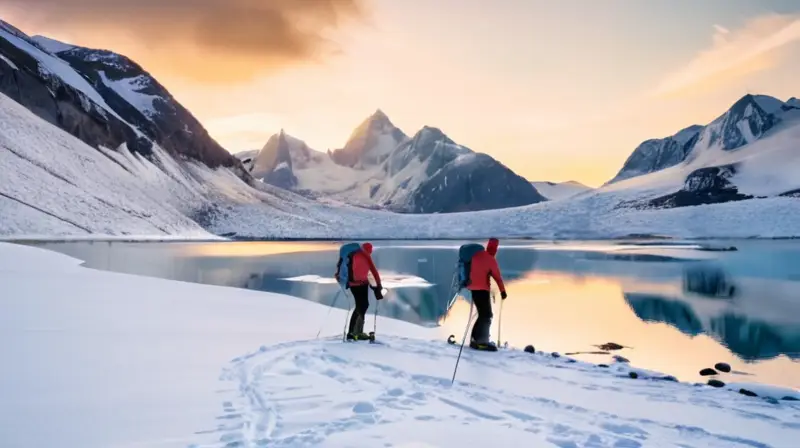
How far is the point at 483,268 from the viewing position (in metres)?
12.2

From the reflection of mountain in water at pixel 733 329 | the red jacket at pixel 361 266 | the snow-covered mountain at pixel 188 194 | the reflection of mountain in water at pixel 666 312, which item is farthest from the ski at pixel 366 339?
the snow-covered mountain at pixel 188 194

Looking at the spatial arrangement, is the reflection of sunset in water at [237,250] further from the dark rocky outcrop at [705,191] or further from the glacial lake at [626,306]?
the dark rocky outcrop at [705,191]

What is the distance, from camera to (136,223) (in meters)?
101

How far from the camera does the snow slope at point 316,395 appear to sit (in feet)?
20.4

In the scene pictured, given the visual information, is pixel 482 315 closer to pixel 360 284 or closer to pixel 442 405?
pixel 360 284

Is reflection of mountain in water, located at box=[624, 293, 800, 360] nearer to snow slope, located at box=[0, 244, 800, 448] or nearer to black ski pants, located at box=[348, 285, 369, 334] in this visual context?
snow slope, located at box=[0, 244, 800, 448]

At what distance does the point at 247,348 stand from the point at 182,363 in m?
1.79

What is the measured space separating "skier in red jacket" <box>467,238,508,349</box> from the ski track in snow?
1.22 meters

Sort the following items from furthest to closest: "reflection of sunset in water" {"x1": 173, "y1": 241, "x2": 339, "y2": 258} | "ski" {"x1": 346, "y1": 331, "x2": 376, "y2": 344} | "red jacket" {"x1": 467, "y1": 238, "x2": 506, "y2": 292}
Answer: "reflection of sunset in water" {"x1": 173, "y1": 241, "x2": 339, "y2": 258}
"ski" {"x1": 346, "y1": 331, "x2": 376, "y2": 344}
"red jacket" {"x1": 467, "y1": 238, "x2": 506, "y2": 292}

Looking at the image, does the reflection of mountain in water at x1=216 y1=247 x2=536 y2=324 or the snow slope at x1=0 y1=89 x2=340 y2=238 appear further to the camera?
the snow slope at x1=0 y1=89 x2=340 y2=238

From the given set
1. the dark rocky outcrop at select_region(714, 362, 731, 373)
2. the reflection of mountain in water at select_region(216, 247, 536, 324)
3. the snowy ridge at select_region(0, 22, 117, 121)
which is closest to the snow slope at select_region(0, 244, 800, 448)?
the dark rocky outcrop at select_region(714, 362, 731, 373)

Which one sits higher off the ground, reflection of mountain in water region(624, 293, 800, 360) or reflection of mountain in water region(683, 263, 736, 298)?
reflection of mountain in water region(683, 263, 736, 298)

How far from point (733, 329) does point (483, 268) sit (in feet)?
38.9

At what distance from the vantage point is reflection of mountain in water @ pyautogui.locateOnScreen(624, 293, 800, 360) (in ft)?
52.0
